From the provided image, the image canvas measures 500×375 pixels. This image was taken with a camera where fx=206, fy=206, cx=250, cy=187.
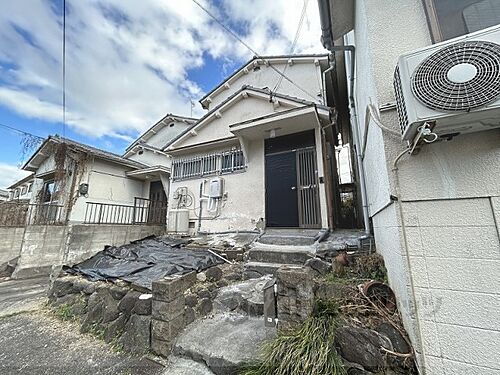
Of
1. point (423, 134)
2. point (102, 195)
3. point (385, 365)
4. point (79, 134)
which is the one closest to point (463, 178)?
point (423, 134)

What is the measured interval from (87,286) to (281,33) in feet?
23.2

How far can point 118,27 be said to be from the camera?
469cm

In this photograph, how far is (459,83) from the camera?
1.21m

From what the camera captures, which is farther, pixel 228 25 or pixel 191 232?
pixel 191 232

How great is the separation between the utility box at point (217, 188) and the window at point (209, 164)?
324mm

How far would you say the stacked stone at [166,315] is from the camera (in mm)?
2209

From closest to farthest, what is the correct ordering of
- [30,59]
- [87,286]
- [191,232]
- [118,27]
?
[87,286] → [118,27] → [30,59] → [191,232]

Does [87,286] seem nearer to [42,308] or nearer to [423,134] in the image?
[42,308]

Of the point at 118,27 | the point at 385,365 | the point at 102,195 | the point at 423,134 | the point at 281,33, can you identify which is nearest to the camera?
the point at 423,134

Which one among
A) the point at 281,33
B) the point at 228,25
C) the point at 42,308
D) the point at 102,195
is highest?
the point at 281,33

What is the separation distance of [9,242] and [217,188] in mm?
7428

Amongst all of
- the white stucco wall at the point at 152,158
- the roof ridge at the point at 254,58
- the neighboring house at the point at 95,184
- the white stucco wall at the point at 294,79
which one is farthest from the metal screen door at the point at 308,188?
the white stucco wall at the point at 152,158

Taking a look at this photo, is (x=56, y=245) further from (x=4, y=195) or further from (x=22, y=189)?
(x=4, y=195)

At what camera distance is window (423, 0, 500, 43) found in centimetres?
157
